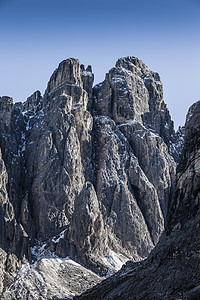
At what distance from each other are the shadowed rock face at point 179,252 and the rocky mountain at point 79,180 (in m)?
49.9

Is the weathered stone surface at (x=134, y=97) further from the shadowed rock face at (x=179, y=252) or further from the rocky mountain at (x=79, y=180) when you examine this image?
the shadowed rock face at (x=179, y=252)

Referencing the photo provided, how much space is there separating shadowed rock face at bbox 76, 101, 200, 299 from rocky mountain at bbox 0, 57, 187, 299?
4986cm

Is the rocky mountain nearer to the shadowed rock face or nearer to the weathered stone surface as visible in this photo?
the weathered stone surface

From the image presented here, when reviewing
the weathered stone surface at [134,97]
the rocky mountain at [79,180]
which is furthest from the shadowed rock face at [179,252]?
the weathered stone surface at [134,97]

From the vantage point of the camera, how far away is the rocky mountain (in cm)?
12181

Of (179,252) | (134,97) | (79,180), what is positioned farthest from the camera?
(134,97)

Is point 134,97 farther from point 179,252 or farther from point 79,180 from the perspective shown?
point 179,252

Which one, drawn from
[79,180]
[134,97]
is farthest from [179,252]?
[134,97]

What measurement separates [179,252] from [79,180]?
8978 centimetres

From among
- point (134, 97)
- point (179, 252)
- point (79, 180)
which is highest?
point (134, 97)

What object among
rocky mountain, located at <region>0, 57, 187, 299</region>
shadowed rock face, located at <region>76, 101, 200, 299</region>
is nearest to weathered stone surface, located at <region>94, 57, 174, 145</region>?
rocky mountain, located at <region>0, 57, 187, 299</region>

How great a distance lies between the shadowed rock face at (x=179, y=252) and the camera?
52188 mm

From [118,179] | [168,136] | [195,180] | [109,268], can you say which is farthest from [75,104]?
[195,180]

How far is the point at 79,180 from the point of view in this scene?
144m
